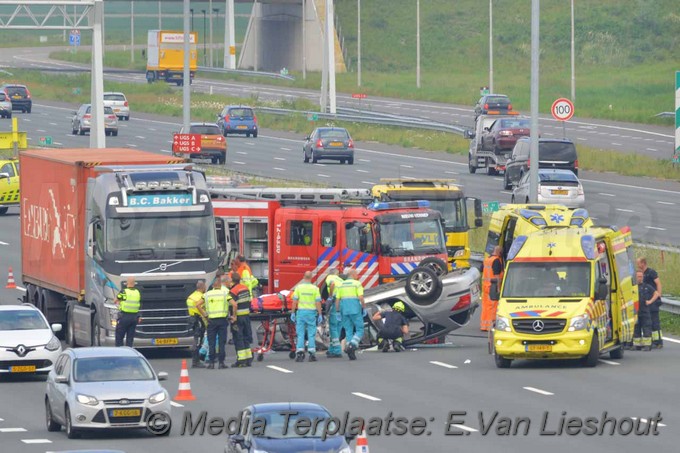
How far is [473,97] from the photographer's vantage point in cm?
10775

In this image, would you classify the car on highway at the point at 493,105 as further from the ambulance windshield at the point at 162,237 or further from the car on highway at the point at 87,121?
the ambulance windshield at the point at 162,237

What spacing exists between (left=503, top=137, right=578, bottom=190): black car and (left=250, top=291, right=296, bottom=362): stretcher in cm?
2759

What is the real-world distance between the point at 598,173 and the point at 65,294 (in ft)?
126

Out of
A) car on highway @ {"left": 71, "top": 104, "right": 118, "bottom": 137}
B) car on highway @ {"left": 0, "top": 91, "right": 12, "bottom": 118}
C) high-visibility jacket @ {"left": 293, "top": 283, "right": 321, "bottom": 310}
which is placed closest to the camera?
high-visibility jacket @ {"left": 293, "top": 283, "right": 321, "bottom": 310}

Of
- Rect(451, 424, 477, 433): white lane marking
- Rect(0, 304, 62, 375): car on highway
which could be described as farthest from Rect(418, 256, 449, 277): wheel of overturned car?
Rect(451, 424, 477, 433): white lane marking

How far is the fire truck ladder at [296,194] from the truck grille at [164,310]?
717cm

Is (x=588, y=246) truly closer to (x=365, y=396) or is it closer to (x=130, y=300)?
(x=365, y=396)

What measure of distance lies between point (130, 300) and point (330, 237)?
7400 millimetres

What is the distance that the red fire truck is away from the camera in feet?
118

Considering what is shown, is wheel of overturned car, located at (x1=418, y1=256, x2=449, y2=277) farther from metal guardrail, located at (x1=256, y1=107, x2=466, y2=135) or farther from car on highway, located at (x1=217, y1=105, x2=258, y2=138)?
car on highway, located at (x1=217, y1=105, x2=258, y2=138)

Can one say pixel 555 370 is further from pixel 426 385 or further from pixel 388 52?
pixel 388 52

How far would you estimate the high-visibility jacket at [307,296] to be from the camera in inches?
1187

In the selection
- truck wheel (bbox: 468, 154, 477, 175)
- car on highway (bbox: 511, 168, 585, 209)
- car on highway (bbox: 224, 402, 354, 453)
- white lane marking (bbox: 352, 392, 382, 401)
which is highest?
truck wheel (bbox: 468, 154, 477, 175)

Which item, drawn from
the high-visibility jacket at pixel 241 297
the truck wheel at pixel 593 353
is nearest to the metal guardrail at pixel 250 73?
the high-visibility jacket at pixel 241 297
